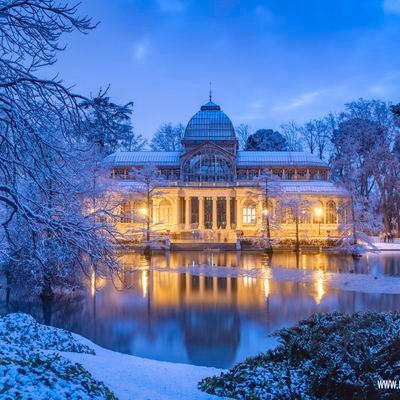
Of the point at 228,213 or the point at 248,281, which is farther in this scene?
the point at 228,213

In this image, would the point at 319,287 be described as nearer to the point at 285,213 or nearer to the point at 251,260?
the point at 251,260

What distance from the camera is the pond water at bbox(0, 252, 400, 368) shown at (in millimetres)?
11797

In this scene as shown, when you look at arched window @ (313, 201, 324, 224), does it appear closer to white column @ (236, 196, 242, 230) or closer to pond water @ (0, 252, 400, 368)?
white column @ (236, 196, 242, 230)

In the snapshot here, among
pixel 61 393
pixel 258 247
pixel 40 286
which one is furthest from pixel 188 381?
pixel 258 247

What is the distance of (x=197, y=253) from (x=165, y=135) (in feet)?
118

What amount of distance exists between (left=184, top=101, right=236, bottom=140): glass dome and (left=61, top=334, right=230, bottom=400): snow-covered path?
42.4 meters

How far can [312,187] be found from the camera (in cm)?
4659

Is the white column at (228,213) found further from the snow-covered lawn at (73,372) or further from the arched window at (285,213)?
the snow-covered lawn at (73,372)

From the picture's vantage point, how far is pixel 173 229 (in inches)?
1821

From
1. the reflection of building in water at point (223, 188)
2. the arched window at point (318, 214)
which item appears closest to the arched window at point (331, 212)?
the reflection of building in water at point (223, 188)

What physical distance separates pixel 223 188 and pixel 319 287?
2836cm

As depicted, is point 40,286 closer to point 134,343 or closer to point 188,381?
point 134,343

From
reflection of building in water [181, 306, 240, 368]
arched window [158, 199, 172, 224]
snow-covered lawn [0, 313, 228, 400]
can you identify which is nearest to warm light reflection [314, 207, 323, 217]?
arched window [158, 199, 172, 224]

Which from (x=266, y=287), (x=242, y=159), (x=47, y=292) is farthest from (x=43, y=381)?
(x=242, y=159)
